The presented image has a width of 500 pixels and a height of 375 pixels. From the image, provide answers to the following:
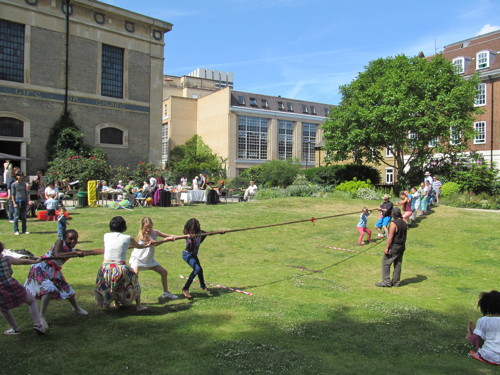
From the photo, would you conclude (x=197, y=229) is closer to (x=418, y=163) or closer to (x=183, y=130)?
(x=418, y=163)

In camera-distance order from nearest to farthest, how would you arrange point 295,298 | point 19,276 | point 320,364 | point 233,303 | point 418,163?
point 320,364, point 233,303, point 295,298, point 19,276, point 418,163

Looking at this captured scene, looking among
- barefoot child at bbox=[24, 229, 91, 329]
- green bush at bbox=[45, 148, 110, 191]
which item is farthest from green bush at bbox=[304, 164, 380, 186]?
barefoot child at bbox=[24, 229, 91, 329]

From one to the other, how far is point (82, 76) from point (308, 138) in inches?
1646

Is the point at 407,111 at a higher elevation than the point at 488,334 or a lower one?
higher

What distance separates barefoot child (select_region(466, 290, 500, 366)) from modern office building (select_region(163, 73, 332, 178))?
51476 mm

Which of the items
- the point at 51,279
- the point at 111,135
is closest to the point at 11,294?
the point at 51,279

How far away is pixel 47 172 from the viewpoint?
87.5 feet

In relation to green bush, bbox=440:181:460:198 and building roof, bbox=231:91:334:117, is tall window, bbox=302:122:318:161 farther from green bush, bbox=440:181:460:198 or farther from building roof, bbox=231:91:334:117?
green bush, bbox=440:181:460:198

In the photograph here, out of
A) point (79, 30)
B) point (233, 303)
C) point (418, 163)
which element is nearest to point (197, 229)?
point (233, 303)

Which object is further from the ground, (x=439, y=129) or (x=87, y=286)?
(x=439, y=129)

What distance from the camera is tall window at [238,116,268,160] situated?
59.5 meters

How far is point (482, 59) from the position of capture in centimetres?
3853

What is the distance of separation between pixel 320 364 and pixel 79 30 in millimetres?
31002

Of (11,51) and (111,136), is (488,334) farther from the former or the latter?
(11,51)
